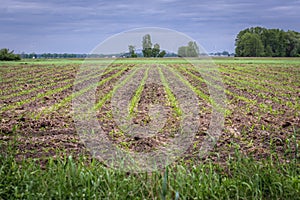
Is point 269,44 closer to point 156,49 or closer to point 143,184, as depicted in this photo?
point 156,49

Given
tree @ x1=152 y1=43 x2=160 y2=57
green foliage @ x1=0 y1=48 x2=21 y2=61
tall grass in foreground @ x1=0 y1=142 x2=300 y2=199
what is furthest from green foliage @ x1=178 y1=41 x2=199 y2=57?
green foliage @ x1=0 y1=48 x2=21 y2=61

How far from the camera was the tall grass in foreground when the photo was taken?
3.79 m

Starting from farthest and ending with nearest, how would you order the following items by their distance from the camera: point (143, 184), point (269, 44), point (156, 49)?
point (269, 44), point (156, 49), point (143, 184)

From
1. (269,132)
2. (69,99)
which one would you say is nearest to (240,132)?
(269,132)

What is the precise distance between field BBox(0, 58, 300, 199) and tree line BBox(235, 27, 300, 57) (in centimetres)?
4594

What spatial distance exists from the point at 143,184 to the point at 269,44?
196ft

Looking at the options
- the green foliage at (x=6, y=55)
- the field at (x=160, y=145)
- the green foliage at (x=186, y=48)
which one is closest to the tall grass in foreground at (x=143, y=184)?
the field at (x=160, y=145)

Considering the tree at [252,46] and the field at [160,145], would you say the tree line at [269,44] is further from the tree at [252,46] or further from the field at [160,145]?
the field at [160,145]

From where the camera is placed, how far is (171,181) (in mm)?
3973

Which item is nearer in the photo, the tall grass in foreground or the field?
the tall grass in foreground

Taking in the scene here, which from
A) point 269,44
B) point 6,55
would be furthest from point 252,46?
point 6,55

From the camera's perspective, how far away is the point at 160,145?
5883mm

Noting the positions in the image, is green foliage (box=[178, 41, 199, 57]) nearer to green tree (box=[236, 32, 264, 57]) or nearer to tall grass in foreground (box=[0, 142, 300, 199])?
tall grass in foreground (box=[0, 142, 300, 199])

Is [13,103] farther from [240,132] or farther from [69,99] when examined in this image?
[240,132]
